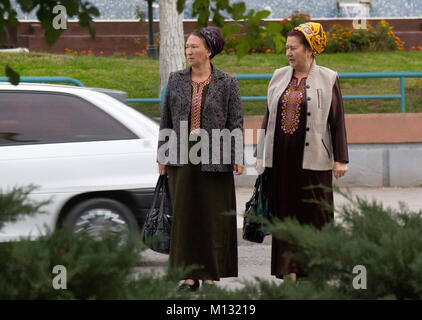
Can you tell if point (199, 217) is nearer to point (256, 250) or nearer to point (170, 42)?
point (256, 250)

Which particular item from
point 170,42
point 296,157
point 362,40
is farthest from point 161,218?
point 362,40

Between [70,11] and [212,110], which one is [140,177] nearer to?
[212,110]

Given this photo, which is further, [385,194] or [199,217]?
[385,194]

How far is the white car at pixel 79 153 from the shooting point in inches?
294

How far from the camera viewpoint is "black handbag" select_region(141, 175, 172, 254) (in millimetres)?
6336

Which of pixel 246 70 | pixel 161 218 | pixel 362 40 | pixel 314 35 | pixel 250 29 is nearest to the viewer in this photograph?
pixel 250 29

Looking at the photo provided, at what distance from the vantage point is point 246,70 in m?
16.4

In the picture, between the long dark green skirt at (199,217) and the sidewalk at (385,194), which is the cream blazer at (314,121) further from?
the sidewalk at (385,194)

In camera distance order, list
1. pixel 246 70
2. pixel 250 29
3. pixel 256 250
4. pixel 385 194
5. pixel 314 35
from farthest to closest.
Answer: pixel 246 70
pixel 385 194
pixel 256 250
pixel 314 35
pixel 250 29

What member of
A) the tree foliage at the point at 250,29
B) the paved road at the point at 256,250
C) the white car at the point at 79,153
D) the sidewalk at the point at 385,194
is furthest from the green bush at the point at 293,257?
the sidewalk at the point at 385,194

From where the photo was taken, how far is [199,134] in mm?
6113

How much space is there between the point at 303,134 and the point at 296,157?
0.16 metres
